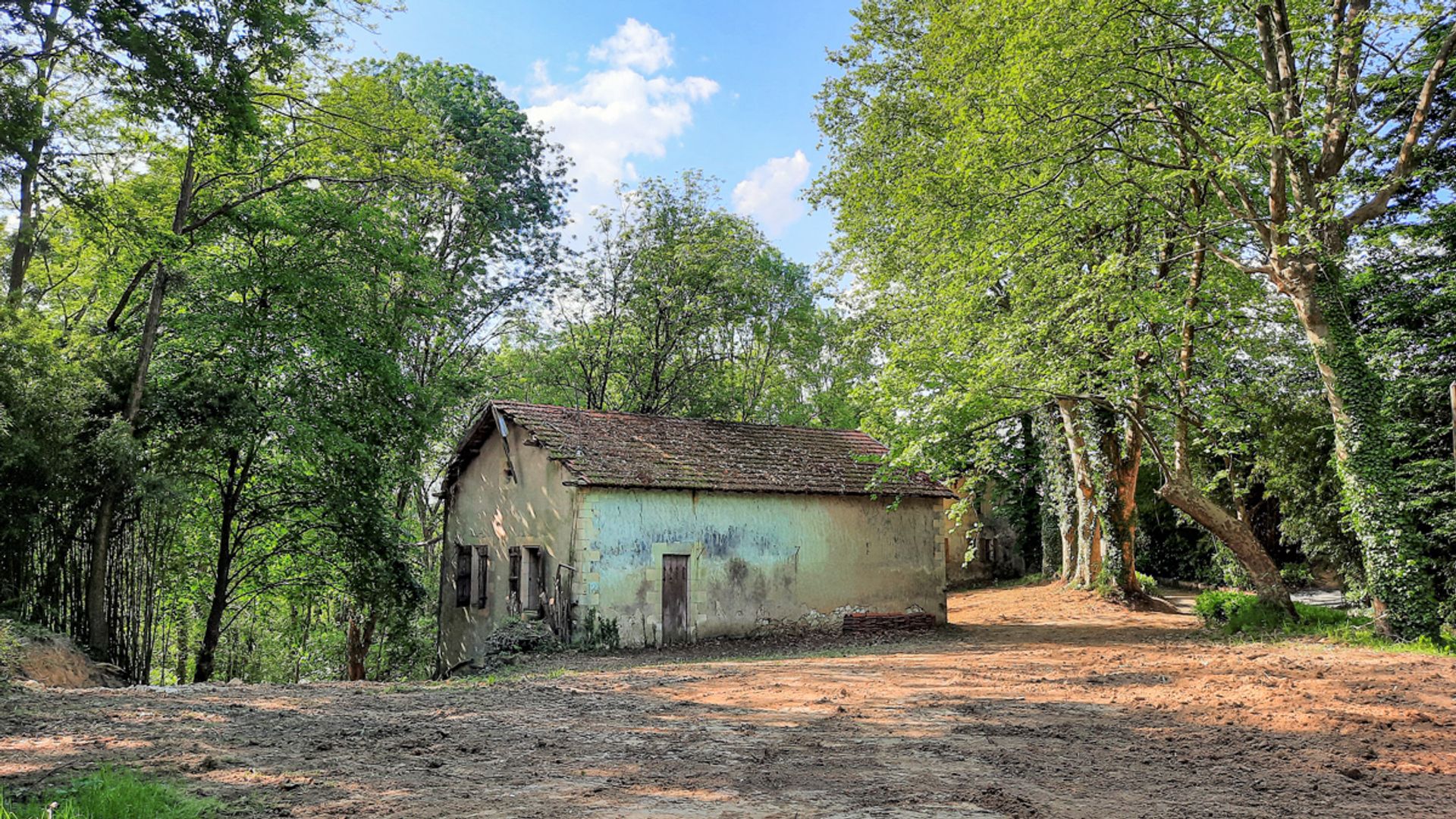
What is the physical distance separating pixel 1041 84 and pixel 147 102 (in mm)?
11614

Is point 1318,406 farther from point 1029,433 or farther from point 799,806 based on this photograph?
point 799,806

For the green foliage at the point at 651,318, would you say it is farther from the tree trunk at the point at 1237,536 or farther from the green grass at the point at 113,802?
the green grass at the point at 113,802

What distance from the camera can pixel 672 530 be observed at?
16.3 metres

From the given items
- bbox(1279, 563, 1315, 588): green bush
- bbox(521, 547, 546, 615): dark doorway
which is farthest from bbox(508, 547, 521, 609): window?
bbox(1279, 563, 1315, 588): green bush

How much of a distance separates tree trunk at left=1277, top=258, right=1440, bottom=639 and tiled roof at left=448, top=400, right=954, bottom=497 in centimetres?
742

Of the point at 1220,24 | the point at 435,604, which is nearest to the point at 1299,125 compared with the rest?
the point at 1220,24

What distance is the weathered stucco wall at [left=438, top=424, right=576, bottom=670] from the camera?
1611 centimetres

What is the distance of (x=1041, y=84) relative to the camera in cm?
1302

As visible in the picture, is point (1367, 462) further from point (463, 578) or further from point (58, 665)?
point (58, 665)

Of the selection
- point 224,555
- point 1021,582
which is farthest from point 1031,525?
point 224,555

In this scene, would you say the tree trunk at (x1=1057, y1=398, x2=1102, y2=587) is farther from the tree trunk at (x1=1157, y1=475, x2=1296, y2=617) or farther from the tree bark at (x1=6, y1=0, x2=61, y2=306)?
the tree bark at (x1=6, y1=0, x2=61, y2=306)

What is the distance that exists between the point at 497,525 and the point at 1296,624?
15.1 m

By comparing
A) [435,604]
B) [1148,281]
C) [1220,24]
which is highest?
[1220,24]

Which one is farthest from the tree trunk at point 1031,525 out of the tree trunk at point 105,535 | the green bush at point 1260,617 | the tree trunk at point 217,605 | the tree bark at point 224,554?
the tree trunk at point 105,535
